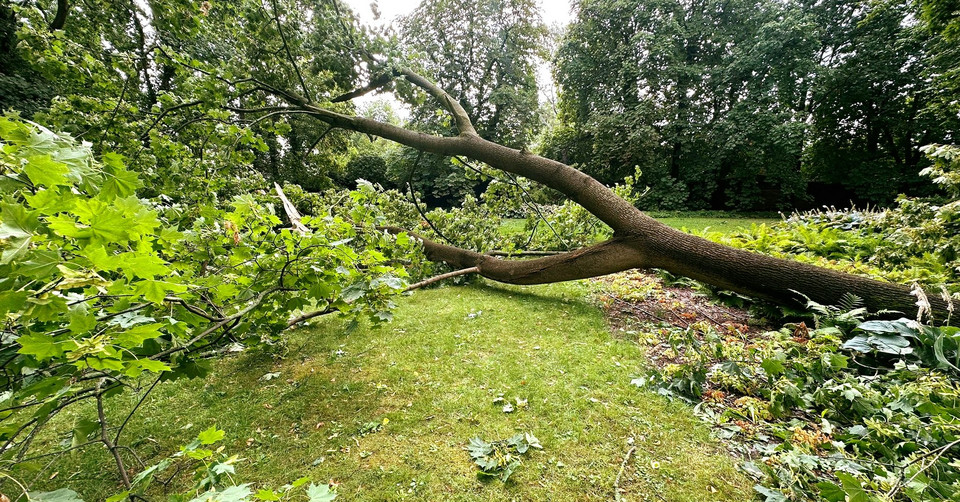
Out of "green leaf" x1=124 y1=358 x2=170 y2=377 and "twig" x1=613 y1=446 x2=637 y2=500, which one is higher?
"green leaf" x1=124 y1=358 x2=170 y2=377

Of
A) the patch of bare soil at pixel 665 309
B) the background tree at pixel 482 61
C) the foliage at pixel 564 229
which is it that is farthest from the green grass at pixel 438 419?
the background tree at pixel 482 61

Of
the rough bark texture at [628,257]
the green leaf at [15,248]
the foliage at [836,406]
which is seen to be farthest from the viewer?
the rough bark texture at [628,257]

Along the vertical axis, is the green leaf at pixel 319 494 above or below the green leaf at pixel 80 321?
below

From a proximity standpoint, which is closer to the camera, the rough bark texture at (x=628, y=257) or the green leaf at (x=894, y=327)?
the green leaf at (x=894, y=327)

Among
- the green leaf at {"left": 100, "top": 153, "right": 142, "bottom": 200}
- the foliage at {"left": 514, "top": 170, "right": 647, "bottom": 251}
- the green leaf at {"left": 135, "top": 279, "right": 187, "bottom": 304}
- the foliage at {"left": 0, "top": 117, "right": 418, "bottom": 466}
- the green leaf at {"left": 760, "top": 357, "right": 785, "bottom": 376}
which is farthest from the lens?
the foliage at {"left": 514, "top": 170, "right": 647, "bottom": 251}

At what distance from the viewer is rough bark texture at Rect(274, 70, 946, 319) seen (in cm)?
266

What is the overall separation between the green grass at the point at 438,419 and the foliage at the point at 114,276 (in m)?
0.55

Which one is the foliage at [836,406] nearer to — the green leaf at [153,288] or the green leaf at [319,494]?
the green leaf at [319,494]

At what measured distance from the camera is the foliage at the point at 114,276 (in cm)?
74

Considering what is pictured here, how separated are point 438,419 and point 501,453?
0.48 meters

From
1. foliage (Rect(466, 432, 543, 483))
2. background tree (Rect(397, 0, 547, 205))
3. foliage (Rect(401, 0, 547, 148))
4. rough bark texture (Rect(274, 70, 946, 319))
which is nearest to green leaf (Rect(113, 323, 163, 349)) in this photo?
foliage (Rect(466, 432, 543, 483))

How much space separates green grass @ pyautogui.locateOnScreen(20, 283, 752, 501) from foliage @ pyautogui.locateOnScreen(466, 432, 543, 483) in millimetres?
45

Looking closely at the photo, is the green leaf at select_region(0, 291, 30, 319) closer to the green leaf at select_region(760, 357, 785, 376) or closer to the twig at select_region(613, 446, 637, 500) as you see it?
the twig at select_region(613, 446, 637, 500)

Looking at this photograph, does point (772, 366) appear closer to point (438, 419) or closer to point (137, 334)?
point (438, 419)
